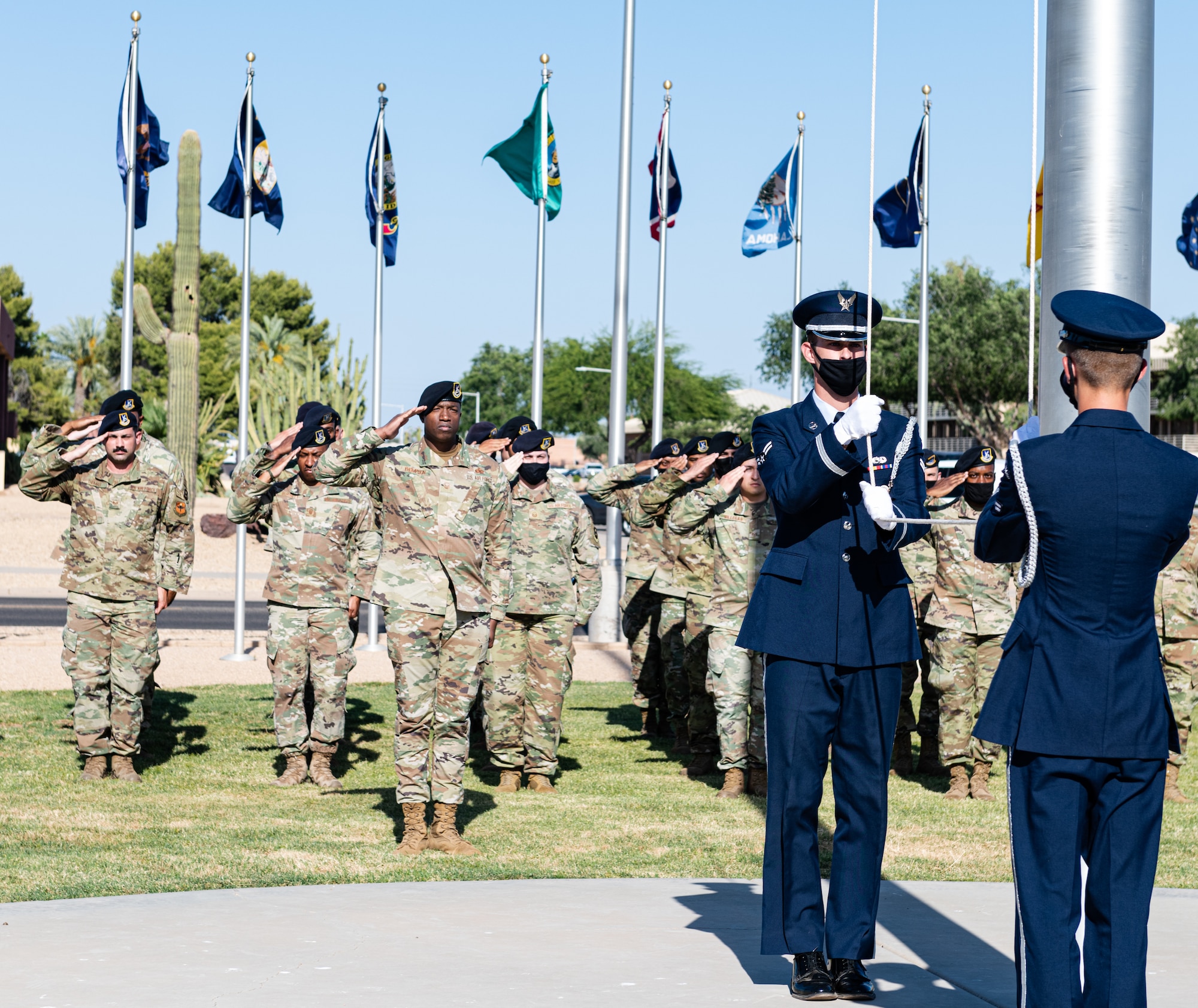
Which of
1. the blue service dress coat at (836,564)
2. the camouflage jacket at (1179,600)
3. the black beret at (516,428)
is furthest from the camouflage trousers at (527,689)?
the blue service dress coat at (836,564)

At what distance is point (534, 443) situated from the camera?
33.7ft

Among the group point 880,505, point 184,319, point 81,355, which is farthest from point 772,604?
point 81,355

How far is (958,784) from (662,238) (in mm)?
13924

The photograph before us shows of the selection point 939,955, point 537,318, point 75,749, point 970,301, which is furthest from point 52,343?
point 939,955

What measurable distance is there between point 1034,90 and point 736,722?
5.41 metres

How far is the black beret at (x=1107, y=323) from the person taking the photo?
3900 millimetres

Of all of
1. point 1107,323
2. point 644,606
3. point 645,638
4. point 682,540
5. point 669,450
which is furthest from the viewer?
point 644,606

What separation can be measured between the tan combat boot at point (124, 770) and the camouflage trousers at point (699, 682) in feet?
11.7

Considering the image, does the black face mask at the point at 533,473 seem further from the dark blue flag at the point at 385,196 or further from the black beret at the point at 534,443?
the dark blue flag at the point at 385,196

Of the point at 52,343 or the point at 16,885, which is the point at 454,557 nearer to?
the point at 16,885

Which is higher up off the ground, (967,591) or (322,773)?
(967,591)

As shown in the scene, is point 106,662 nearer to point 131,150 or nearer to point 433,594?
point 433,594

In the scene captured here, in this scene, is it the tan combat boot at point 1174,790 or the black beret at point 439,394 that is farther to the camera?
the tan combat boot at point 1174,790

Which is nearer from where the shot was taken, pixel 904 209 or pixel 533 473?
pixel 533 473
